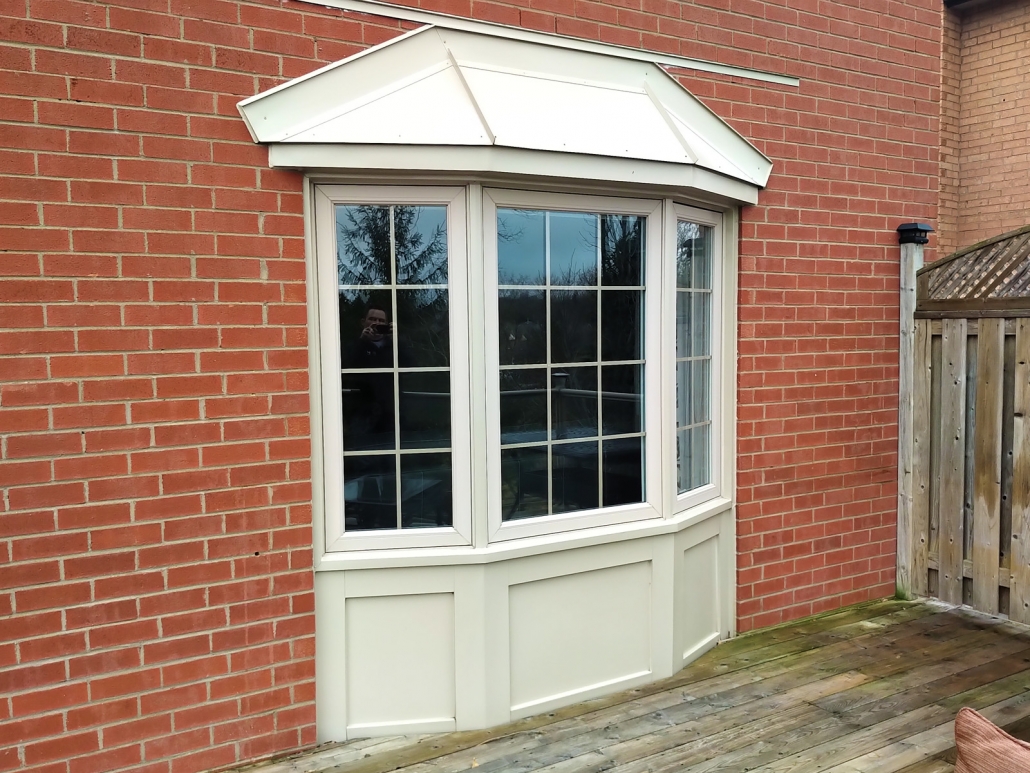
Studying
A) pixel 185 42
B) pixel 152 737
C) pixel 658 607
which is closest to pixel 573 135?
pixel 185 42

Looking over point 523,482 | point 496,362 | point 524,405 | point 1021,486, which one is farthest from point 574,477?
point 1021,486

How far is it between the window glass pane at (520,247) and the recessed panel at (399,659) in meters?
1.43

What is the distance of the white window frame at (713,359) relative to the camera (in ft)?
12.6

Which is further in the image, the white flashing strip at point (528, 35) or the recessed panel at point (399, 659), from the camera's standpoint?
the recessed panel at point (399, 659)

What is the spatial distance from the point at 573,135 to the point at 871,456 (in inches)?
115

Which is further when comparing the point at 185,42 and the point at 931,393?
the point at 931,393

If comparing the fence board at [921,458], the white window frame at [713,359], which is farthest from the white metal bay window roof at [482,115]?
the fence board at [921,458]

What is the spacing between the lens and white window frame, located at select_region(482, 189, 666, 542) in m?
3.40

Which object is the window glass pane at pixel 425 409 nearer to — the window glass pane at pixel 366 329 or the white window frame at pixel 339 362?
the white window frame at pixel 339 362

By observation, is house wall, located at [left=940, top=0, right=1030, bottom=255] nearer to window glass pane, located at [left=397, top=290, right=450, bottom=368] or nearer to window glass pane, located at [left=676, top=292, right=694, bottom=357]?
window glass pane, located at [left=676, top=292, right=694, bottom=357]

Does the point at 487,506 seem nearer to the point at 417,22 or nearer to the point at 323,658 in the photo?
A: the point at 323,658

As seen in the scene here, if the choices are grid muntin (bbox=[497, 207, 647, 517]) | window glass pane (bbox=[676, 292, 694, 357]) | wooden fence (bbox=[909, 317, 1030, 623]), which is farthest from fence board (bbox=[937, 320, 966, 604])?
grid muntin (bbox=[497, 207, 647, 517])

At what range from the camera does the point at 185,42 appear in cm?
293

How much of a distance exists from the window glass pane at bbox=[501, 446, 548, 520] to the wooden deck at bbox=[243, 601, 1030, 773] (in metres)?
0.94
